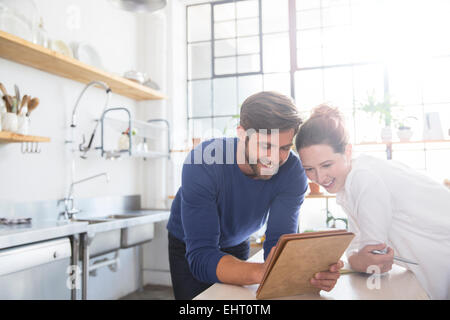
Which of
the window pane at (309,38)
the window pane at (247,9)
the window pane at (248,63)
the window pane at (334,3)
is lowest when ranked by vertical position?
the window pane at (248,63)

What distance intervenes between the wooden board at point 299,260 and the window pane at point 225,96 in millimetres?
3281

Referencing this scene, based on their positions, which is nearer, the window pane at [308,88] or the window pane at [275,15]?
the window pane at [308,88]

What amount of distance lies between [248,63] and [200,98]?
656 mm

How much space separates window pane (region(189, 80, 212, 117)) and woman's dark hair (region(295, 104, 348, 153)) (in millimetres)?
2993

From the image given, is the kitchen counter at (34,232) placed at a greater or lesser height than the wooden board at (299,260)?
lesser

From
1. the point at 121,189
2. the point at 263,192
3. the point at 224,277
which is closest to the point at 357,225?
the point at 263,192

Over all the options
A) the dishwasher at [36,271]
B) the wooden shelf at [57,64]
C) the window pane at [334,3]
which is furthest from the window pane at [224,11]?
the dishwasher at [36,271]

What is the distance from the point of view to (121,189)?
144 inches

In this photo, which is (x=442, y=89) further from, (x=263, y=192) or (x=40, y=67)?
(x=40, y=67)

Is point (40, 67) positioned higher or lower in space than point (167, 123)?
higher

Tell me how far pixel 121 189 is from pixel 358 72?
260 cm

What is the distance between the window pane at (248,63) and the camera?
4102mm

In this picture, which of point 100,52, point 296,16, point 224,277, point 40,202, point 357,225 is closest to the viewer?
point 224,277

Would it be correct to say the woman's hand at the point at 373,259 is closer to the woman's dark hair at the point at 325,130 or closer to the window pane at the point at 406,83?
the woman's dark hair at the point at 325,130
